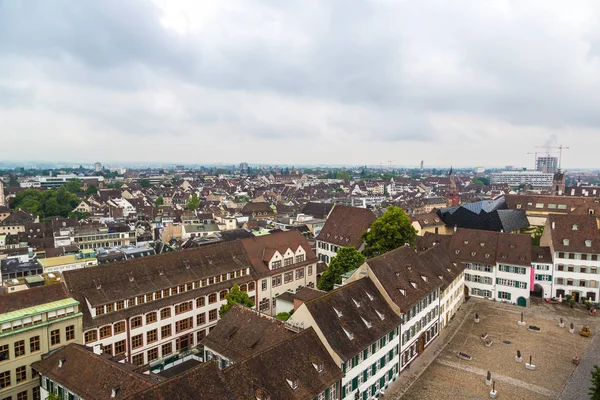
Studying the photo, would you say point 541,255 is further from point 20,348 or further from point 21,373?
point 21,373

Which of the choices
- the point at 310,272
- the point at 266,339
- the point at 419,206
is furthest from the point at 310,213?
the point at 266,339

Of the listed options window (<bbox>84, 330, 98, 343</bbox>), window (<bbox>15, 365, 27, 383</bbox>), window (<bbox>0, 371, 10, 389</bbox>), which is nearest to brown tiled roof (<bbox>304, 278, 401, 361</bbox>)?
window (<bbox>84, 330, 98, 343</bbox>)

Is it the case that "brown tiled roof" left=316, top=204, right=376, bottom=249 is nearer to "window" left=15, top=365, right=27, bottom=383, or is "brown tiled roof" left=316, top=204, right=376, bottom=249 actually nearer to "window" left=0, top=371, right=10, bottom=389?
"window" left=15, top=365, right=27, bottom=383

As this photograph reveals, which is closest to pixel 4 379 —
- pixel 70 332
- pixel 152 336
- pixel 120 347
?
pixel 70 332

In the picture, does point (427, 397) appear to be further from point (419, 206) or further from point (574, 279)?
point (419, 206)

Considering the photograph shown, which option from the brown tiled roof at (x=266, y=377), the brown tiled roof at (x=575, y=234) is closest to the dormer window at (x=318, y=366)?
the brown tiled roof at (x=266, y=377)

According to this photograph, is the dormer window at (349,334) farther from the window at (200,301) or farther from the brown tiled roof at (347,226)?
the brown tiled roof at (347,226)
